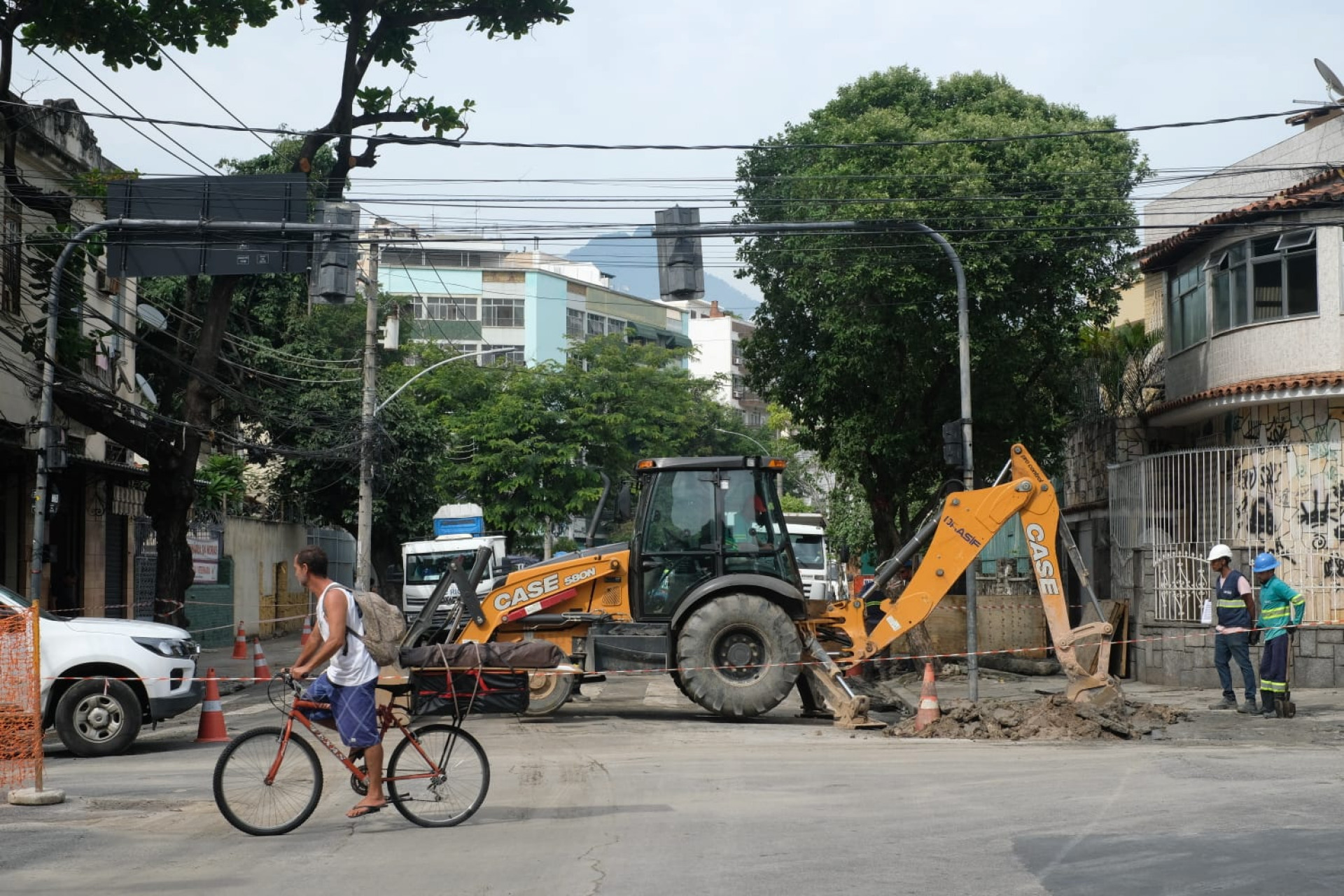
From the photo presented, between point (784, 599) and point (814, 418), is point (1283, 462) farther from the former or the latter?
point (814, 418)

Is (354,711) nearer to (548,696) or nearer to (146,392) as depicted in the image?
(548,696)

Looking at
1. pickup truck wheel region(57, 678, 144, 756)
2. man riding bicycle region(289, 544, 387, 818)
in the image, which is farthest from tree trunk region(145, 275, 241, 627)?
man riding bicycle region(289, 544, 387, 818)

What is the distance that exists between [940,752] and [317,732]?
6472 millimetres

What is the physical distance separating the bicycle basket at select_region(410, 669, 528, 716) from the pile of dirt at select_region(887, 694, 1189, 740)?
5833 millimetres

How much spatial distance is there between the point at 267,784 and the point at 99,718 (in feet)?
18.9

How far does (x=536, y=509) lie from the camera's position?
44875 mm

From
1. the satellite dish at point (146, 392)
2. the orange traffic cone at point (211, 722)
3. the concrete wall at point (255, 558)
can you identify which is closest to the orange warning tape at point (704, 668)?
the orange traffic cone at point (211, 722)

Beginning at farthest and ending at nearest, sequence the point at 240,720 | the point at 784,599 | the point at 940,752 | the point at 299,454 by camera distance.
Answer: the point at 299,454 < the point at 240,720 < the point at 784,599 < the point at 940,752

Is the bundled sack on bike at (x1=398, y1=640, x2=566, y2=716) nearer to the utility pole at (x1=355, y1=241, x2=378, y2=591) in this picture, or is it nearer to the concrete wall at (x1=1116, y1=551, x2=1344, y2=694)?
the concrete wall at (x1=1116, y1=551, x2=1344, y2=694)

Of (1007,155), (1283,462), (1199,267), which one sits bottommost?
(1283,462)

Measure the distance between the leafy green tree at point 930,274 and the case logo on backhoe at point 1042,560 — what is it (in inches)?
307

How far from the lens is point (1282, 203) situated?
22047mm

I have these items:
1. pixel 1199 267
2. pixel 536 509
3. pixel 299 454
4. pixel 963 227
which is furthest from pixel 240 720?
pixel 536 509

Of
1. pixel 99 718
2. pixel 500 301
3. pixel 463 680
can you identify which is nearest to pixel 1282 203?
pixel 463 680
